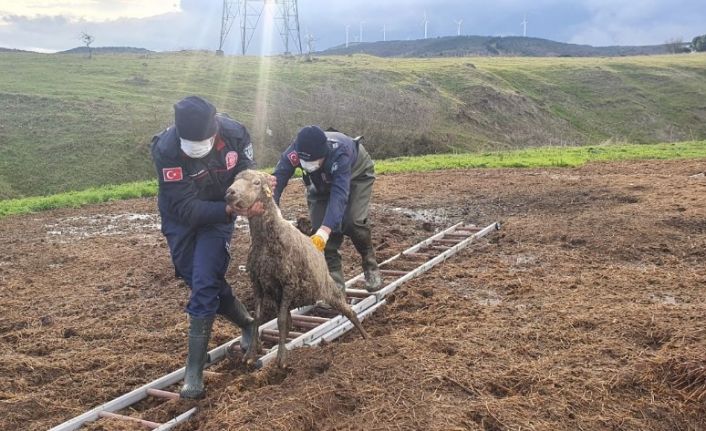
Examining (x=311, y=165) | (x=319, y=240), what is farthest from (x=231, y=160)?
(x=311, y=165)

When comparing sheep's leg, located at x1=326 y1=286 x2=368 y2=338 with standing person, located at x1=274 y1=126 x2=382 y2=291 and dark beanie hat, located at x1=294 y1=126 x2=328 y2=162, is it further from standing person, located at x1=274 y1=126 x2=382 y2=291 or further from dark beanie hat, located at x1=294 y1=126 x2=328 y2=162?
dark beanie hat, located at x1=294 y1=126 x2=328 y2=162

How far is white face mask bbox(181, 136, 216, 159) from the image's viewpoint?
584 centimetres

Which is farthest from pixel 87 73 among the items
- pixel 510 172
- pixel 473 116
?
pixel 510 172

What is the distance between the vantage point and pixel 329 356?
643cm

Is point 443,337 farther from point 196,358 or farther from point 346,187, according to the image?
point 196,358

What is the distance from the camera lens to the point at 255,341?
6508mm

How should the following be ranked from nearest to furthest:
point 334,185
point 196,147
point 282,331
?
point 196,147
point 282,331
point 334,185

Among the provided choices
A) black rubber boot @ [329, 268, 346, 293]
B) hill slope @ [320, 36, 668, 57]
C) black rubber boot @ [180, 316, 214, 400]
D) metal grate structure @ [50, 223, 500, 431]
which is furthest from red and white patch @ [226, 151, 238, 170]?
hill slope @ [320, 36, 668, 57]

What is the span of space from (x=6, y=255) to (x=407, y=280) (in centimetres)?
834

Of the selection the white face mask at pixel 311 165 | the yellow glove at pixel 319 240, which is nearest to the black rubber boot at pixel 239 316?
the yellow glove at pixel 319 240

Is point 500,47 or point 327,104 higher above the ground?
point 500,47

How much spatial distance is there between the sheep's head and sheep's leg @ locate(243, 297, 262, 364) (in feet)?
3.56

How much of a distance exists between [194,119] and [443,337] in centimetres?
333

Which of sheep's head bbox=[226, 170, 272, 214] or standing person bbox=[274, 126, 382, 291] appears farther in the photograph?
standing person bbox=[274, 126, 382, 291]
